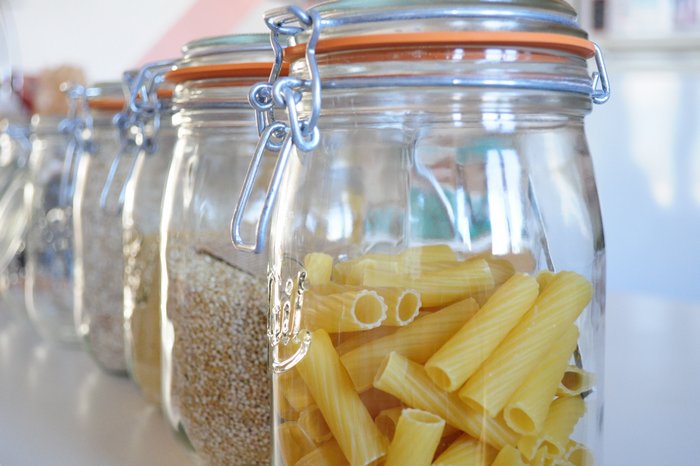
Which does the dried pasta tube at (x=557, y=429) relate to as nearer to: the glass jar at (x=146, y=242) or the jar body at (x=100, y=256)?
the glass jar at (x=146, y=242)

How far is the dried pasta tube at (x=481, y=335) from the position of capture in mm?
321

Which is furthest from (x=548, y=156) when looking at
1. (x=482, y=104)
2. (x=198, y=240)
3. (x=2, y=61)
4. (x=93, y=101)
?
(x=2, y=61)

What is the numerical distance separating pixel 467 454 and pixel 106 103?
1.59 feet

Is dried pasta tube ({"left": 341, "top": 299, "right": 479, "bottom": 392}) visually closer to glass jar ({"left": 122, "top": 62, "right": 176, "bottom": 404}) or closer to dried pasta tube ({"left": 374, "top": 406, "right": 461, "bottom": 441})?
dried pasta tube ({"left": 374, "top": 406, "right": 461, "bottom": 441})

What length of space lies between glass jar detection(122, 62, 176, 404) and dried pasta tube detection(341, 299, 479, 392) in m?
0.29

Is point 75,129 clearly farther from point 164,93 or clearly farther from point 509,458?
point 509,458

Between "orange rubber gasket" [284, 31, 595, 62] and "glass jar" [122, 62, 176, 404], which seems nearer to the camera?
"orange rubber gasket" [284, 31, 595, 62]

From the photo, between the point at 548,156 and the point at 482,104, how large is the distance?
0.04 m

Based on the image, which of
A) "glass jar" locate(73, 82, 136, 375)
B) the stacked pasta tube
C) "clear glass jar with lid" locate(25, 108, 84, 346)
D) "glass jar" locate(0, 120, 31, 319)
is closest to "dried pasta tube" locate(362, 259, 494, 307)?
the stacked pasta tube

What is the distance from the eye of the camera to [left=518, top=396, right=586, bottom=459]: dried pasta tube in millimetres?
331

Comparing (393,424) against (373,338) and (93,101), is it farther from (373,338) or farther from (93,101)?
(93,101)

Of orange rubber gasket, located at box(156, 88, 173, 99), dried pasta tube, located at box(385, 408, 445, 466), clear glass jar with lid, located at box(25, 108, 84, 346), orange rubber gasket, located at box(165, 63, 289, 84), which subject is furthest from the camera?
clear glass jar with lid, located at box(25, 108, 84, 346)

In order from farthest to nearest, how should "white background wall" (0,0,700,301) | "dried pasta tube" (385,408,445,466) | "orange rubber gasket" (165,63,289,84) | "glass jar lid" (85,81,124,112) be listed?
1. "white background wall" (0,0,700,301)
2. "glass jar lid" (85,81,124,112)
3. "orange rubber gasket" (165,63,289,84)
4. "dried pasta tube" (385,408,445,466)

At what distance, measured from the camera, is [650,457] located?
521mm
